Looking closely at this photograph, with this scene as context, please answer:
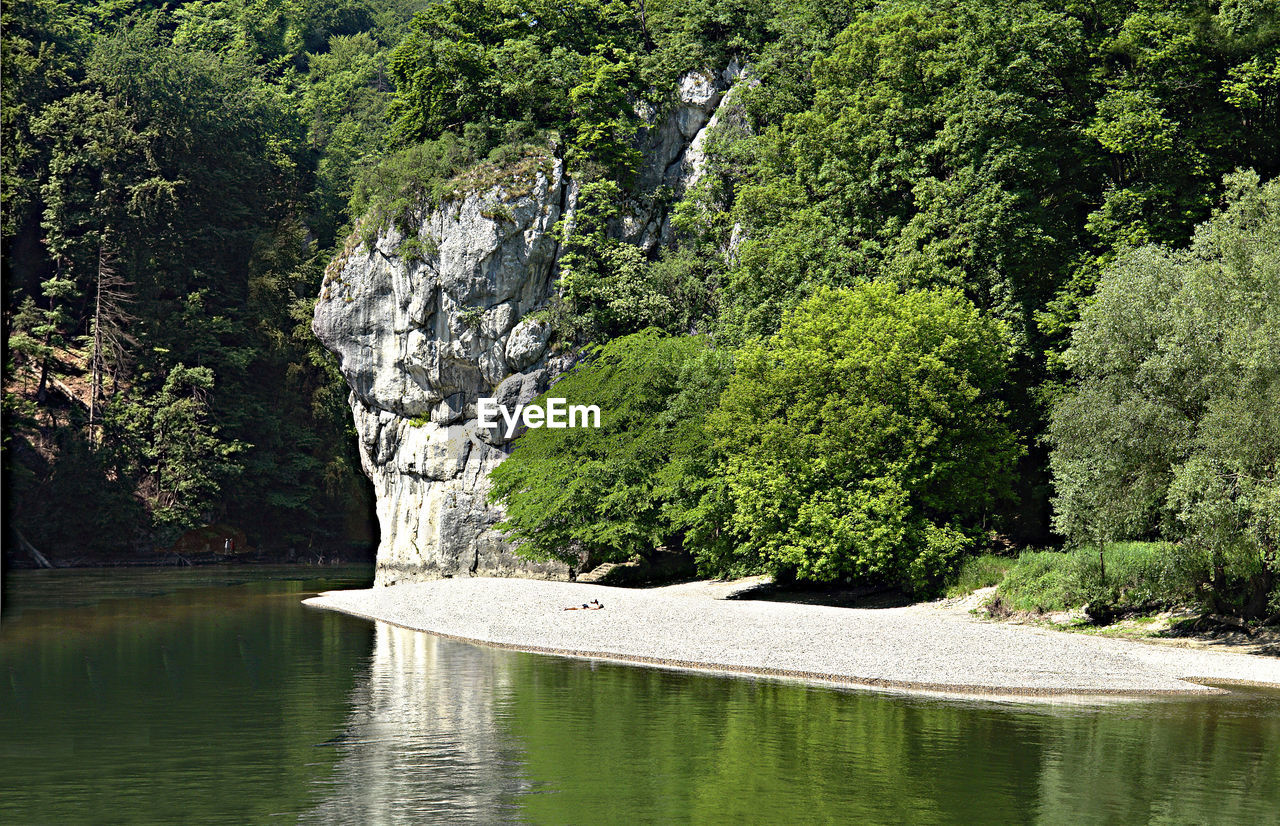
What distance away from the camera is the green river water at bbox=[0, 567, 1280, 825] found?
16766 mm

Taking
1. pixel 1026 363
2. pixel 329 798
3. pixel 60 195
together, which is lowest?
pixel 329 798

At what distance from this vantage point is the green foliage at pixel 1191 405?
28281mm

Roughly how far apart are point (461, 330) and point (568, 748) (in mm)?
44034

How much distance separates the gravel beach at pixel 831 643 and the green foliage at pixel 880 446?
2.40 m

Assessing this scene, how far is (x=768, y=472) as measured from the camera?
141ft

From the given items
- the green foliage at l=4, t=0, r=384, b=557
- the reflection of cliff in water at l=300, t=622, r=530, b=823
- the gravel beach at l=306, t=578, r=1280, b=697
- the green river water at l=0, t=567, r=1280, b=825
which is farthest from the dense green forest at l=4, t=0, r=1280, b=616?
the reflection of cliff in water at l=300, t=622, r=530, b=823

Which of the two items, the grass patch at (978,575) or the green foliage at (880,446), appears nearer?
the grass patch at (978,575)

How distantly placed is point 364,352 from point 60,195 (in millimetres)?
29363

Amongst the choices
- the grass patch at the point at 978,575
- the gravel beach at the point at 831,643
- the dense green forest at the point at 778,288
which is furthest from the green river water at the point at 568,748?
the grass patch at the point at 978,575

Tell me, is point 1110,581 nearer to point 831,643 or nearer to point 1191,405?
point 1191,405

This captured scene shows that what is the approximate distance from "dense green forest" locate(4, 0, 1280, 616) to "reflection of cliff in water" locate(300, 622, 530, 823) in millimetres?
17816

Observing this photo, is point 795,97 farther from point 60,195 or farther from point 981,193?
point 60,195

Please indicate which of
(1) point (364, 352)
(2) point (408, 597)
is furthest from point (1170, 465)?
(1) point (364, 352)

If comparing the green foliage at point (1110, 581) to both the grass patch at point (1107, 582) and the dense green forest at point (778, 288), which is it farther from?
the dense green forest at point (778, 288)
